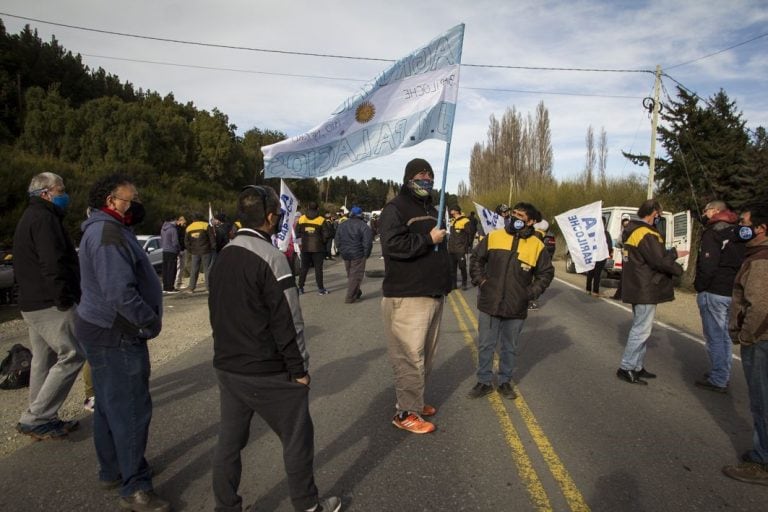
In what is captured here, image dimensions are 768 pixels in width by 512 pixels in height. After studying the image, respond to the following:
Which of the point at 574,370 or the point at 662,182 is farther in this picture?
the point at 662,182

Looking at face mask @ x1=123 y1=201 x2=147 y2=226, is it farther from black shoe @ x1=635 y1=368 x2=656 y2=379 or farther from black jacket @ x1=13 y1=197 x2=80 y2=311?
black shoe @ x1=635 y1=368 x2=656 y2=379

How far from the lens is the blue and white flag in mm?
4574

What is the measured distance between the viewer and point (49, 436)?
407 centimetres

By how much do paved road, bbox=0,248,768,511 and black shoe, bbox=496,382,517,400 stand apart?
8cm

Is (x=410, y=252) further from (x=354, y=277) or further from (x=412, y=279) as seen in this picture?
(x=354, y=277)

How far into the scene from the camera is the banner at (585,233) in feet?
33.8

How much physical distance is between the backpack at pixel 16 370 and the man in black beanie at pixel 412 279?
153 inches

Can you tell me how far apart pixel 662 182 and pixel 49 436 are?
100 feet

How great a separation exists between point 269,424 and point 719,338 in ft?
16.4

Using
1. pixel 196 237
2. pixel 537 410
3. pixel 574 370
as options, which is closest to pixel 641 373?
pixel 574 370

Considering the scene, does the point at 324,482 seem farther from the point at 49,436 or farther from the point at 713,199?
the point at 713,199

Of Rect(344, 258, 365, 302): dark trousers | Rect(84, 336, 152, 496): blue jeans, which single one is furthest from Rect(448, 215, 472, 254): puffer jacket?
Rect(84, 336, 152, 496): blue jeans

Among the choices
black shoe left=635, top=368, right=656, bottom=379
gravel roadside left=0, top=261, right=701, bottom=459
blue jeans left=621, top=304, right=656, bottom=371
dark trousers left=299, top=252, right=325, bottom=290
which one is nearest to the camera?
gravel roadside left=0, top=261, right=701, bottom=459

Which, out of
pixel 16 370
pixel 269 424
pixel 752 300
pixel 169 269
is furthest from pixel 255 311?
pixel 169 269
